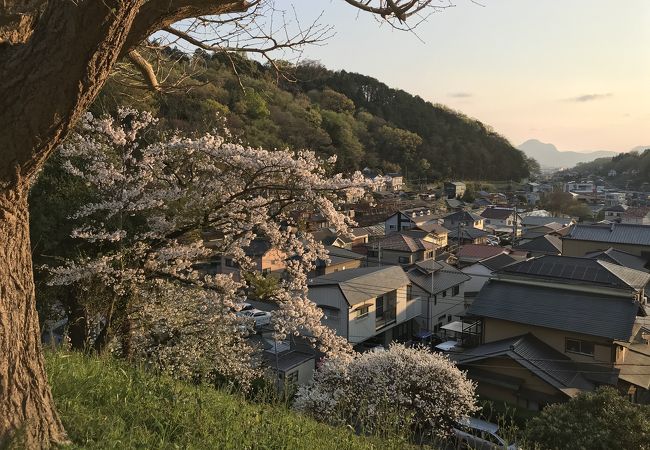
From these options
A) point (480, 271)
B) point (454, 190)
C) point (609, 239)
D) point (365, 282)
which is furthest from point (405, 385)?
point (454, 190)

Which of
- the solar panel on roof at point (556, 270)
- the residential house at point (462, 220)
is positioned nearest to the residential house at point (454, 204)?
the residential house at point (462, 220)

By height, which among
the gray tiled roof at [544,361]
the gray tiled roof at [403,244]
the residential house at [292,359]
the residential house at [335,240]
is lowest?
the residential house at [292,359]

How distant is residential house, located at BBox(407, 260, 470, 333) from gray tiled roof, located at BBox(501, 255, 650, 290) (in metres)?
3.83

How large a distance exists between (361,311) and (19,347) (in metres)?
14.2

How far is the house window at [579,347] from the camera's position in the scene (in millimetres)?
12047

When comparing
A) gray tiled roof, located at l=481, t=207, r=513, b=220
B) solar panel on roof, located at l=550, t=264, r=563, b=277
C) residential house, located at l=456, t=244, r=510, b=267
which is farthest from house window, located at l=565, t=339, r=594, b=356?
gray tiled roof, located at l=481, t=207, r=513, b=220

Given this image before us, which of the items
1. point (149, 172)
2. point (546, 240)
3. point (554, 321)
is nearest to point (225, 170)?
point (149, 172)

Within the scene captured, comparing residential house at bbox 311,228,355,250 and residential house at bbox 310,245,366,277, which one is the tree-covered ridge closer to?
residential house at bbox 311,228,355,250

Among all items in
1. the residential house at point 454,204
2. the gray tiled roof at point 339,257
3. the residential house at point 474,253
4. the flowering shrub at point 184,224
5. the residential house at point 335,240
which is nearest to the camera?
the flowering shrub at point 184,224

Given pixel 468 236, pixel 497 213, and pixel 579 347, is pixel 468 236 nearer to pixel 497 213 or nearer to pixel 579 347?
pixel 497 213

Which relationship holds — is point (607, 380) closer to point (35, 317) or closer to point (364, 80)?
point (35, 317)

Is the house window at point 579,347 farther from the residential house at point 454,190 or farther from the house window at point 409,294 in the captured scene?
the residential house at point 454,190

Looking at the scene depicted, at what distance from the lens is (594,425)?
7.24 m

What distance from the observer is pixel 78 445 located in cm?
212
